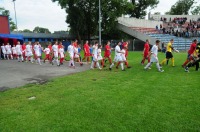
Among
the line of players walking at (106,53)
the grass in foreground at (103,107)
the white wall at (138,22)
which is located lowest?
the grass in foreground at (103,107)

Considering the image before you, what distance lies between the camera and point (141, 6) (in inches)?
2295

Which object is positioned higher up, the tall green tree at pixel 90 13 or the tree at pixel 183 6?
the tree at pixel 183 6

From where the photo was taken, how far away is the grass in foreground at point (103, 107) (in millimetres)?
5375

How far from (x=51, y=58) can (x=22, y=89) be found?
38.8 ft

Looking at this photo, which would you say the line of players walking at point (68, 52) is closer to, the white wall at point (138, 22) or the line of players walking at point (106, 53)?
the line of players walking at point (106, 53)

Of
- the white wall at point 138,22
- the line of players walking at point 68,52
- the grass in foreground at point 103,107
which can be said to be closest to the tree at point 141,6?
the white wall at point 138,22

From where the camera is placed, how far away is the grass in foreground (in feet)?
17.6

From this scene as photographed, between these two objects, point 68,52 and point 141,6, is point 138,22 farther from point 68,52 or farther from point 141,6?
point 68,52

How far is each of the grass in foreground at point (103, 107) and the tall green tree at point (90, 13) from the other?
115 feet

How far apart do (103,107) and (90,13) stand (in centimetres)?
4057

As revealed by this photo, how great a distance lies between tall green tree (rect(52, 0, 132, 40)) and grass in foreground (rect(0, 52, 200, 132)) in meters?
35.1

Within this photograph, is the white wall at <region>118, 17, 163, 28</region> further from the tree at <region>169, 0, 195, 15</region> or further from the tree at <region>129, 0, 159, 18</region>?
the tree at <region>169, 0, 195, 15</region>

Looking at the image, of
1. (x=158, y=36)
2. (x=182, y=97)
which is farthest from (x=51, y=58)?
(x=158, y=36)

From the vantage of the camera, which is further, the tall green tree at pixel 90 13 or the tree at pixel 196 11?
the tree at pixel 196 11
